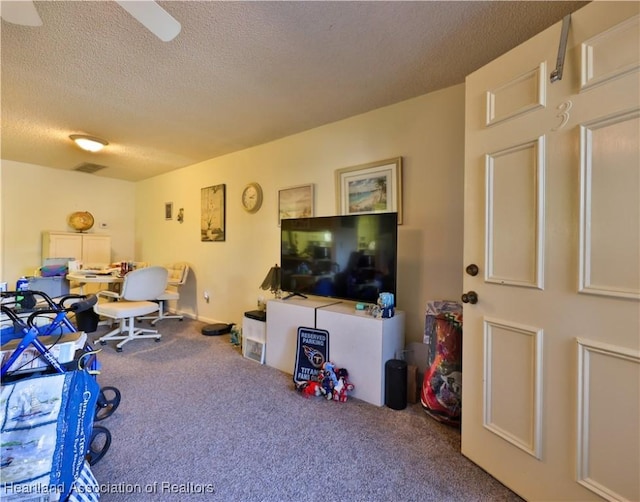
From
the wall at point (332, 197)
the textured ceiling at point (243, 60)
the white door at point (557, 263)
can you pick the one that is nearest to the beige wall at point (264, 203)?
the wall at point (332, 197)

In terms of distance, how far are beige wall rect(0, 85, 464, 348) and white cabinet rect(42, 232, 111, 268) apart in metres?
0.34

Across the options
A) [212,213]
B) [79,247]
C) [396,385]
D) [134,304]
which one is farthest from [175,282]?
[396,385]

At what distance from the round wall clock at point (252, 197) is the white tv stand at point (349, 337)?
1.40 meters

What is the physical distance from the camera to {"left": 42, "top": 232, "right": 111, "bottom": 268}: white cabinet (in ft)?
15.1

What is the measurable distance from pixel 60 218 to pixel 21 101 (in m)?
3.07

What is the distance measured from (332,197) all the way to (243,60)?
1393 mm

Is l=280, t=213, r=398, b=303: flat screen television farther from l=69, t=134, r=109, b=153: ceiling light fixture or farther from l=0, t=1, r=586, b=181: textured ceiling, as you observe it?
l=69, t=134, r=109, b=153: ceiling light fixture

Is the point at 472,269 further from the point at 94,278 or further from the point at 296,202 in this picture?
the point at 94,278

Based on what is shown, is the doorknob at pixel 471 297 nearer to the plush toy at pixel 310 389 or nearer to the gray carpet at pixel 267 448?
A: the gray carpet at pixel 267 448

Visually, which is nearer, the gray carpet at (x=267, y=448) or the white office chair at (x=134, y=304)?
the gray carpet at (x=267, y=448)

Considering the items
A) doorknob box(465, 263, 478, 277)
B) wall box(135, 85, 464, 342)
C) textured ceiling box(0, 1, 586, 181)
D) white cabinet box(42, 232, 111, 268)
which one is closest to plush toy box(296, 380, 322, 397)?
wall box(135, 85, 464, 342)

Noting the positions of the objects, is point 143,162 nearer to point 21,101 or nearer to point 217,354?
point 21,101

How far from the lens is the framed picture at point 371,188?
2.54 meters

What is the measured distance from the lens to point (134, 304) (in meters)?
3.47
